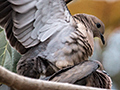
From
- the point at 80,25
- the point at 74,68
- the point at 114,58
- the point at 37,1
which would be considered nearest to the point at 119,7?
the point at 114,58

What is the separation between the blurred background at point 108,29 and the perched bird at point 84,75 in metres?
1.82

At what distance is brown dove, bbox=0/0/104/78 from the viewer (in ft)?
6.75

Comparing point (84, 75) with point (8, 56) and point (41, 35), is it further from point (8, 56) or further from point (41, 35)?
point (8, 56)

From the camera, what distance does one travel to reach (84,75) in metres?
1.78

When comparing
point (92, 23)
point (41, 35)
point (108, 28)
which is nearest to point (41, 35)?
point (41, 35)

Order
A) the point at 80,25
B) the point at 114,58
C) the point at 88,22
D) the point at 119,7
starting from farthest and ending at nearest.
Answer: the point at 114,58 → the point at 119,7 → the point at 88,22 → the point at 80,25

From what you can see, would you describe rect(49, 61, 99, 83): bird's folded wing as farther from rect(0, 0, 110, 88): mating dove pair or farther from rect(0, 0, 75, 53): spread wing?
rect(0, 0, 75, 53): spread wing

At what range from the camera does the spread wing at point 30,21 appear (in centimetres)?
209

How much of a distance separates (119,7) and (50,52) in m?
2.32

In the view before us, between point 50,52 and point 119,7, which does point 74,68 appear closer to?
point 50,52

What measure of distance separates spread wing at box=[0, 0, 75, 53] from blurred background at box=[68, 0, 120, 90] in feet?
5.16

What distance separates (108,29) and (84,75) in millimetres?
2332

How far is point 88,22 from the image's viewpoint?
255cm

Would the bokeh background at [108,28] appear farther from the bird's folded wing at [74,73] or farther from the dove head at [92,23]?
the bird's folded wing at [74,73]
